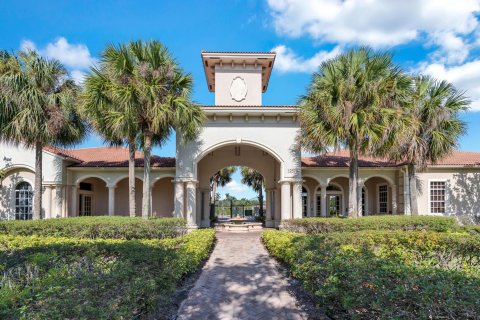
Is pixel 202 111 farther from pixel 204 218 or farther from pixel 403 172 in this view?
pixel 403 172

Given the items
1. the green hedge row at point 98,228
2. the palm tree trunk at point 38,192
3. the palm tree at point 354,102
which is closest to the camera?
the green hedge row at point 98,228

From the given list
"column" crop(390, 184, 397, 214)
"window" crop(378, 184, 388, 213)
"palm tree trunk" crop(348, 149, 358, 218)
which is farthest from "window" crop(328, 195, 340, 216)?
"palm tree trunk" crop(348, 149, 358, 218)

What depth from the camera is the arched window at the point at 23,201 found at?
19.4 m

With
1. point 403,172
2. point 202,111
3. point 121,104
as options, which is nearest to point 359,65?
point 202,111

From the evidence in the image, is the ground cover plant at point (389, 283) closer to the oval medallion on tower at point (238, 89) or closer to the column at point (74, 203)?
the oval medallion on tower at point (238, 89)

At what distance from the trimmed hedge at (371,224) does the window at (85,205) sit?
46.2ft

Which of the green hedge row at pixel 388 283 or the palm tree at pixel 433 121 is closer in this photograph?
the green hedge row at pixel 388 283

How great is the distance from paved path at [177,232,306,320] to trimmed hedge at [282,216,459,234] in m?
3.25

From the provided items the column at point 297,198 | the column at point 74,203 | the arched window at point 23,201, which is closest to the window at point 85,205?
the column at point 74,203

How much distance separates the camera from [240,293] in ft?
23.6

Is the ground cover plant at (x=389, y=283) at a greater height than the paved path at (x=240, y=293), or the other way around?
the ground cover plant at (x=389, y=283)

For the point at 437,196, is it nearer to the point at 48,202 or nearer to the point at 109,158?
the point at 109,158

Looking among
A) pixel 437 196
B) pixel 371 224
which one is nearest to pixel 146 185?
pixel 371 224

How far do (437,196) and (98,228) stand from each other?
19.6 meters
